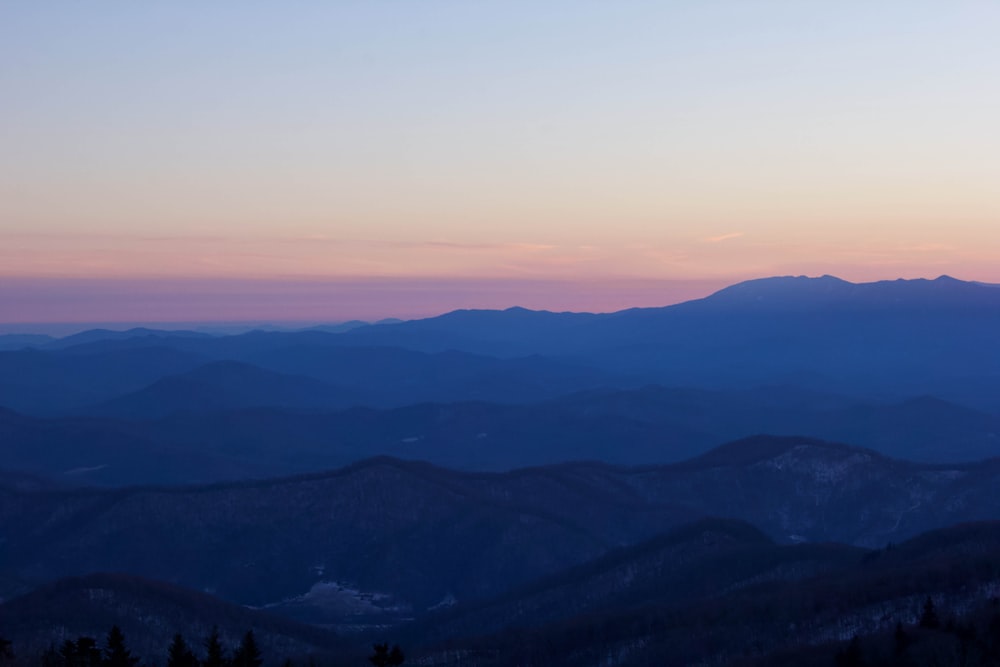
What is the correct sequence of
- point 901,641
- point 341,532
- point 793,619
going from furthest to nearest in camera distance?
point 341,532 → point 793,619 → point 901,641

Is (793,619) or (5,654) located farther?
(793,619)

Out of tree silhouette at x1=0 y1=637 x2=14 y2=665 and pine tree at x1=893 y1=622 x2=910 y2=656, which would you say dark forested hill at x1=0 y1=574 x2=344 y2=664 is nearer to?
tree silhouette at x1=0 y1=637 x2=14 y2=665

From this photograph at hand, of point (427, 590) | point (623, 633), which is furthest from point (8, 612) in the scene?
point (427, 590)

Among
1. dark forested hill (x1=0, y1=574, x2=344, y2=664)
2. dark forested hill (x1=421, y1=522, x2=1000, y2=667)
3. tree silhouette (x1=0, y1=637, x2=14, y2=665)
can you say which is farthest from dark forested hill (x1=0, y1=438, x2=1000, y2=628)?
tree silhouette (x1=0, y1=637, x2=14, y2=665)

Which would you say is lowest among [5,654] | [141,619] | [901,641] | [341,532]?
[341,532]

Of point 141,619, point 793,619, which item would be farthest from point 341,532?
point 793,619

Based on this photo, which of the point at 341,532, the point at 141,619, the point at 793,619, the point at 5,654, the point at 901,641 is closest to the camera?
the point at 901,641

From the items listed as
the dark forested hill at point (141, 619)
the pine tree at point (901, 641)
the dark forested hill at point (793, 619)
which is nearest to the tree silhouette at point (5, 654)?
the dark forested hill at point (141, 619)

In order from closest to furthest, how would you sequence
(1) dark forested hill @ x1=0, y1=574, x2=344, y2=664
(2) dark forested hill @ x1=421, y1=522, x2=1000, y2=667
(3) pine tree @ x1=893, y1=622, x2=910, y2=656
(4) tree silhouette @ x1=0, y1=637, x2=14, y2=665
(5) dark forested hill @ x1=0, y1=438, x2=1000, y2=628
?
1. (3) pine tree @ x1=893, y1=622, x2=910, y2=656
2. (4) tree silhouette @ x1=0, y1=637, x2=14, y2=665
3. (2) dark forested hill @ x1=421, y1=522, x2=1000, y2=667
4. (1) dark forested hill @ x1=0, y1=574, x2=344, y2=664
5. (5) dark forested hill @ x1=0, y1=438, x2=1000, y2=628

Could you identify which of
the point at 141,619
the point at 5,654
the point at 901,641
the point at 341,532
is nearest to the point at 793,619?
the point at 901,641

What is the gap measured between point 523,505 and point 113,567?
6521cm

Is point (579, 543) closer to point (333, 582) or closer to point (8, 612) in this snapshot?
point (333, 582)

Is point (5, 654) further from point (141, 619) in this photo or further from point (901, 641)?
point (901, 641)

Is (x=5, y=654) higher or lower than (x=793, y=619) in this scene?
higher
